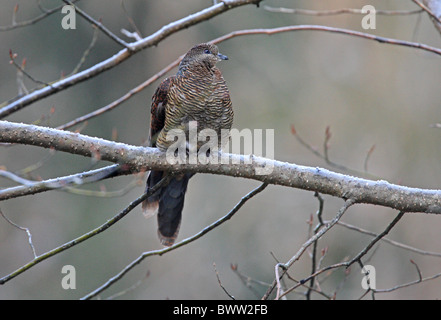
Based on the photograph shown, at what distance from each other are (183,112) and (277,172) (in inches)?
40.5

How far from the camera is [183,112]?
361 cm

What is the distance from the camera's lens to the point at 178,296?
27.2 ft

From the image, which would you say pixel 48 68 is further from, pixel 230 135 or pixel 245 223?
pixel 230 135

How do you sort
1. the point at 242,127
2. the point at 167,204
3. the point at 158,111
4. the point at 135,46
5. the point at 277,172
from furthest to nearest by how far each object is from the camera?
1. the point at 242,127
2. the point at 167,204
3. the point at 158,111
4. the point at 135,46
5. the point at 277,172

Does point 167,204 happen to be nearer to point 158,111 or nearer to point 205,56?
point 158,111

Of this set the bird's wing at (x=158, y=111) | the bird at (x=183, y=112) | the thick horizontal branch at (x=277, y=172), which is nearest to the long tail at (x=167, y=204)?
the bird at (x=183, y=112)

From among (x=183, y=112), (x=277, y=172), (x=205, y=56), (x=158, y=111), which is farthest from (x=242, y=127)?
(x=277, y=172)

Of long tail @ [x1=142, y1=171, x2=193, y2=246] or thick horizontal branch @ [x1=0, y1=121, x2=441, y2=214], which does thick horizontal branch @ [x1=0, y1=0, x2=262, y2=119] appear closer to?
long tail @ [x1=142, y1=171, x2=193, y2=246]

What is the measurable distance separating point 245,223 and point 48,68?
13.7 feet

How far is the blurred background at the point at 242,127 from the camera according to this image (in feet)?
27.9

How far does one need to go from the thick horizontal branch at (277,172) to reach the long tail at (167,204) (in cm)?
92

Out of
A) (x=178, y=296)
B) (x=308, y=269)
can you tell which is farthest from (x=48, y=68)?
(x=308, y=269)

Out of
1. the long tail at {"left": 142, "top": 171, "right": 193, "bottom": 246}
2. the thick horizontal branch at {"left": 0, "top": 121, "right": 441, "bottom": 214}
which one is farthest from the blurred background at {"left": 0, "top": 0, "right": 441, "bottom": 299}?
the thick horizontal branch at {"left": 0, "top": 121, "right": 441, "bottom": 214}

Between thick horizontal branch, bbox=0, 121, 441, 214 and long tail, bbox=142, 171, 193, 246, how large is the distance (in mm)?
917
